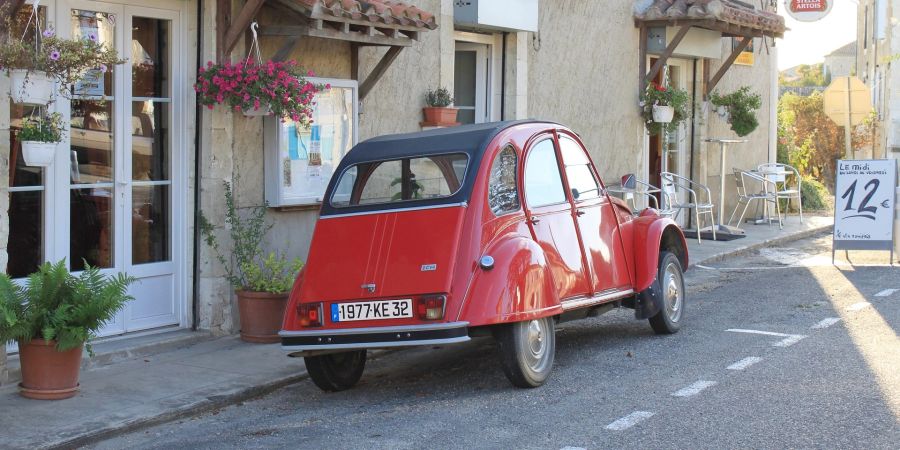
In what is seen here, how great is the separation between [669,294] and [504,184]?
2266mm

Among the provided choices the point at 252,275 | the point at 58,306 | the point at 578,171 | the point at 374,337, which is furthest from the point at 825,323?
the point at 58,306

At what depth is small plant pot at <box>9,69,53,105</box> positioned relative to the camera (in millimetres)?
6844

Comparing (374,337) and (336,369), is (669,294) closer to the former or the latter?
(336,369)

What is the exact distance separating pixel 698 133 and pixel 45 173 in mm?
11469

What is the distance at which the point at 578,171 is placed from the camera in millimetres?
8219

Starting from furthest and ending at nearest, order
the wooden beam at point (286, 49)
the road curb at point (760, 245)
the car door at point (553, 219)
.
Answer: the road curb at point (760, 245) → the wooden beam at point (286, 49) → the car door at point (553, 219)

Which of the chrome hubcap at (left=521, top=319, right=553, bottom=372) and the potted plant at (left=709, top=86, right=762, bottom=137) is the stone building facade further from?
the chrome hubcap at (left=521, top=319, right=553, bottom=372)

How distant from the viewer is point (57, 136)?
23.2 feet

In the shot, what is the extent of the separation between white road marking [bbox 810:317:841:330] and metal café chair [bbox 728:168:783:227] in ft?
23.9

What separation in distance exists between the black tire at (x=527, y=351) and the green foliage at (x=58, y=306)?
238cm

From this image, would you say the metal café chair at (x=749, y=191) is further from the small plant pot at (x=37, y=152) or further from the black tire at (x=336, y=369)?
the small plant pot at (x=37, y=152)

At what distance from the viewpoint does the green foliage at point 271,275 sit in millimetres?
8781

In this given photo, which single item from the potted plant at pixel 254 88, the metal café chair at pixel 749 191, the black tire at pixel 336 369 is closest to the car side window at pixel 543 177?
the black tire at pixel 336 369

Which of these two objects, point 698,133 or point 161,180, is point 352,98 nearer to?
point 161,180
